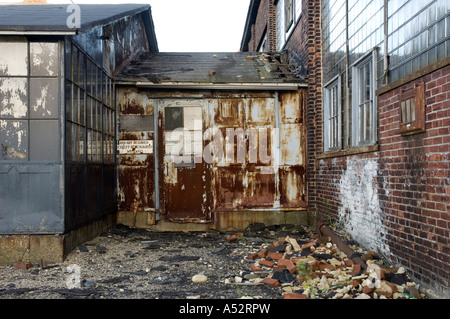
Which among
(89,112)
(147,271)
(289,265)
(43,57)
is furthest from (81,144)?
(289,265)

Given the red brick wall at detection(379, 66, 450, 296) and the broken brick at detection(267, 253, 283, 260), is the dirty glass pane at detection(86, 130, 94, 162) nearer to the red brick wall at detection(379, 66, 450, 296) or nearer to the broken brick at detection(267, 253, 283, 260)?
the broken brick at detection(267, 253, 283, 260)

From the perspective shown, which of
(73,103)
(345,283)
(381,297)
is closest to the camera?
(381,297)

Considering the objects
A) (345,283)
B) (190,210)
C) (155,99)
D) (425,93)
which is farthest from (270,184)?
(425,93)

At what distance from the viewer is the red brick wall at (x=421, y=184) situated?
13.5 feet

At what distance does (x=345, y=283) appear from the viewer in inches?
191

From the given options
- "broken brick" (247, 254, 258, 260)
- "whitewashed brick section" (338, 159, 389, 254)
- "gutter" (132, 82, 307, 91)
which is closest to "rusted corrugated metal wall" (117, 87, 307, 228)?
"gutter" (132, 82, 307, 91)

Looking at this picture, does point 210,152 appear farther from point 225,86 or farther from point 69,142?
point 69,142

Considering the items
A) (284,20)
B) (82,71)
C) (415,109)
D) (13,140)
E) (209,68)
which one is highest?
(284,20)

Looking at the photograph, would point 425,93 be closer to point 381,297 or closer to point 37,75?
point 381,297

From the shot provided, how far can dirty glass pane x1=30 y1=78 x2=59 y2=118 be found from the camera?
6.22 metres

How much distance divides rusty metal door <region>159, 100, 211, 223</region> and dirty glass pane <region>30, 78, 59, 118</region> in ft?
10.7

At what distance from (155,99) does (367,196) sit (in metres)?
5.22

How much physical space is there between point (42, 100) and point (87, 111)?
117cm

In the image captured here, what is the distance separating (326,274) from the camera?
537cm
